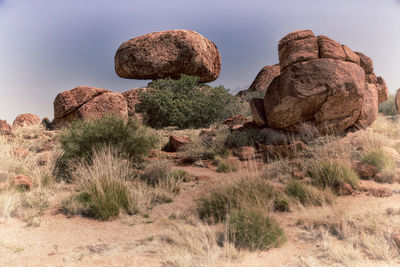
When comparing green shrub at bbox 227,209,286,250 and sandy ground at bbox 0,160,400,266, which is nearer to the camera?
sandy ground at bbox 0,160,400,266

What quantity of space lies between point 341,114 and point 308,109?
3.12ft

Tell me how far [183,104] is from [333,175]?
10.1 metres

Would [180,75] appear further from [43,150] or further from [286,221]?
[286,221]

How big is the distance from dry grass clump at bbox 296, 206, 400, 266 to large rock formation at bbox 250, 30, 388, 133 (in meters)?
4.49

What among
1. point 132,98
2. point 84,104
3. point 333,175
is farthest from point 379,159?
point 132,98

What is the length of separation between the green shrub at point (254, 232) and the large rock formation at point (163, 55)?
558 inches

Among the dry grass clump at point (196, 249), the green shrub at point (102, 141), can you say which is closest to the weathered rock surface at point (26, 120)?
the green shrub at point (102, 141)

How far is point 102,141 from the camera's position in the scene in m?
8.11

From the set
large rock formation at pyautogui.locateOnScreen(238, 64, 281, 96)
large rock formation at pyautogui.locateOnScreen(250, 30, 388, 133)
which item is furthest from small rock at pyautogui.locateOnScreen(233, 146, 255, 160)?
large rock formation at pyautogui.locateOnScreen(238, 64, 281, 96)

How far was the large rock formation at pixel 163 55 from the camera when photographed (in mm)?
17272

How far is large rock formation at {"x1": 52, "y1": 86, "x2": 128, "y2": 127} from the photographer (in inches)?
510

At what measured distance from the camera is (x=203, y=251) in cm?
368

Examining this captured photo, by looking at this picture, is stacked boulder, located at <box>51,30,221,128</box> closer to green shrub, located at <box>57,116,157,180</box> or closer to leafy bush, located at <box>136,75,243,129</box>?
leafy bush, located at <box>136,75,243,129</box>

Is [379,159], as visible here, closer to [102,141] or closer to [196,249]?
[196,249]
